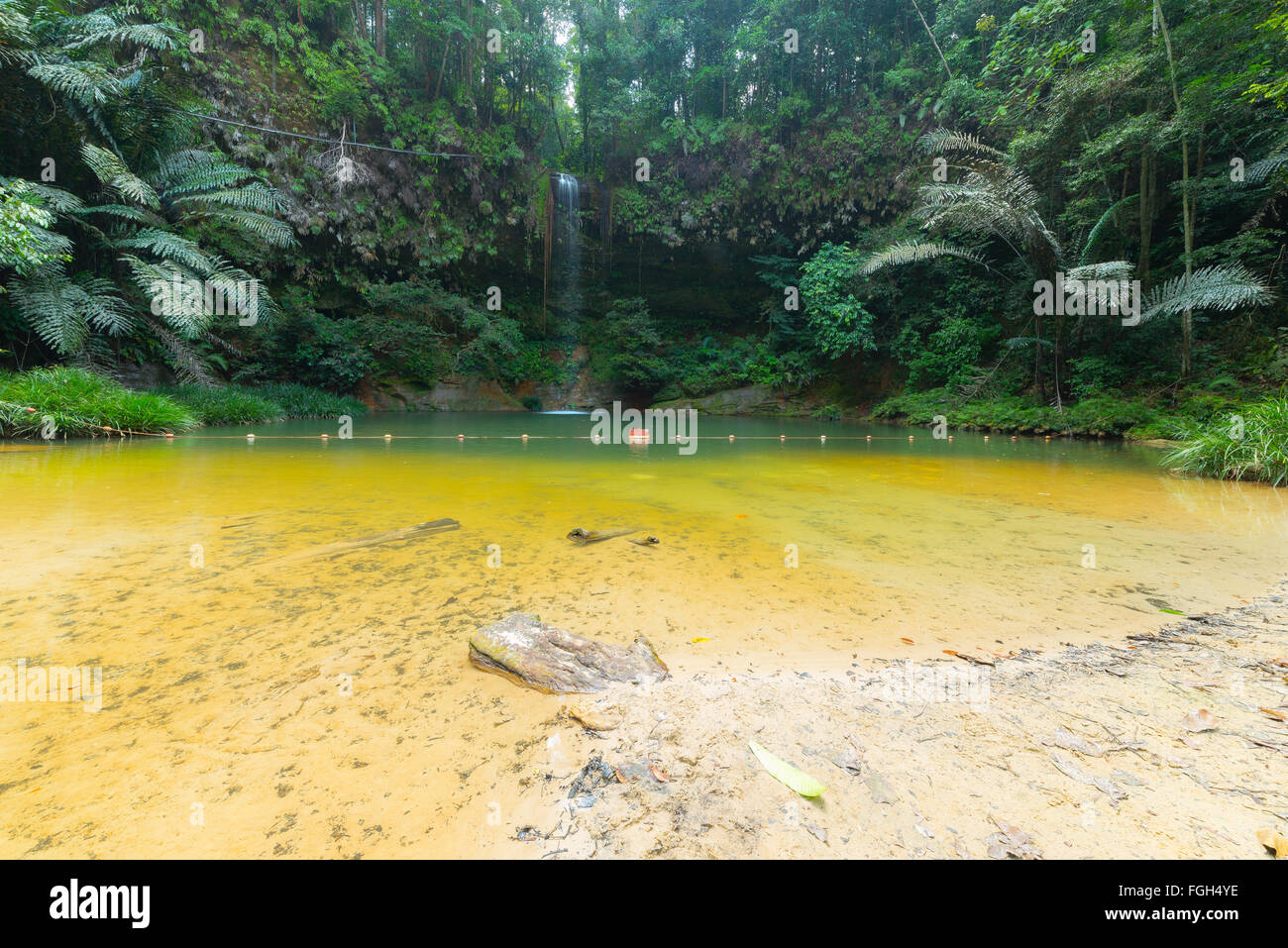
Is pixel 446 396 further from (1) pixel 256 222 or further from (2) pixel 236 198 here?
(2) pixel 236 198

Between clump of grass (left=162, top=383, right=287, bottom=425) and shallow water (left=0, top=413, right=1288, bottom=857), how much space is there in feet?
15.9

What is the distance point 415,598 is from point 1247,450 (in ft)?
23.3

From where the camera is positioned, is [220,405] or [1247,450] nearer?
[1247,450]

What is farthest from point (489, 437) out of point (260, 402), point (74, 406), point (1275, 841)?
point (1275, 841)

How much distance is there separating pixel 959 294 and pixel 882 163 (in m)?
4.52

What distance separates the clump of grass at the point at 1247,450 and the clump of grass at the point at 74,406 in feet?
40.8

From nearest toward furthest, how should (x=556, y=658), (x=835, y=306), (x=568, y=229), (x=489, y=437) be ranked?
(x=556, y=658) → (x=489, y=437) → (x=835, y=306) → (x=568, y=229)

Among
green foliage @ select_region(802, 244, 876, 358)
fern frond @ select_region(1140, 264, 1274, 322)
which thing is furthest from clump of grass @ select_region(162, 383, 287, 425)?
Result: fern frond @ select_region(1140, 264, 1274, 322)

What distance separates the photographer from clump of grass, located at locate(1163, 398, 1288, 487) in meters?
4.60

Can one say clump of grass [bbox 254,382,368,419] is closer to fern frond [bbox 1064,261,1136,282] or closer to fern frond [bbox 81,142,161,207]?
fern frond [bbox 81,142,161,207]

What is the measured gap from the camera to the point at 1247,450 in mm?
4805

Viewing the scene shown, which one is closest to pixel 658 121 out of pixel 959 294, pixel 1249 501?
pixel 959 294

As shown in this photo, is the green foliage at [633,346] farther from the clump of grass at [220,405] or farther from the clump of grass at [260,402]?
the clump of grass at [220,405]
